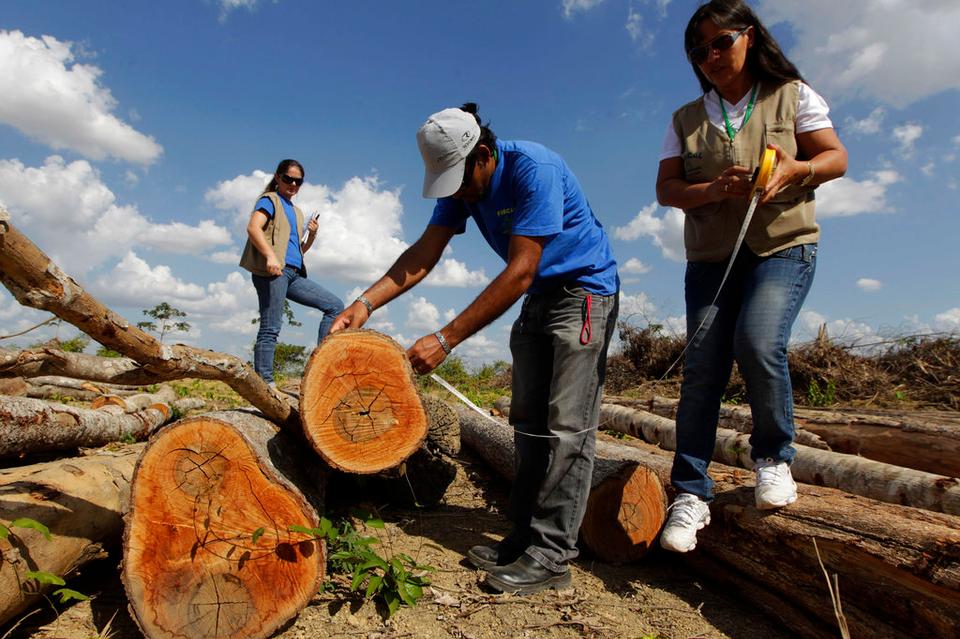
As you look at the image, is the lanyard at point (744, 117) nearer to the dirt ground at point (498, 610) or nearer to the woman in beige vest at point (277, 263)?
the dirt ground at point (498, 610)

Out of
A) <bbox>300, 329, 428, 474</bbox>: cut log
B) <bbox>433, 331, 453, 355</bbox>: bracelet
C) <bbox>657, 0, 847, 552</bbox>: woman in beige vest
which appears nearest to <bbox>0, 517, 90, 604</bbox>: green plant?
<bbox>300, 329, 428, 474</bbox>: cut log

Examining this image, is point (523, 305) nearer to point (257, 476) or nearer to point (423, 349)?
point (423, 349)

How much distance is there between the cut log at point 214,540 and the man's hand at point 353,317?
688mm

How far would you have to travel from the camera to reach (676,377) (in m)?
9.35

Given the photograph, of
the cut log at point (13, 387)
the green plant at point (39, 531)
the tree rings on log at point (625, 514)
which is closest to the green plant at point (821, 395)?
the tree rings on log at point (625, 514)

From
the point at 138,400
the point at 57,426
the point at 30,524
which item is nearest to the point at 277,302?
the point at 138,400

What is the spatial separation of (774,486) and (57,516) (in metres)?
2.81

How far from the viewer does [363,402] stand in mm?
2623

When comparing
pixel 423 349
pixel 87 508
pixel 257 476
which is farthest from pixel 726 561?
pixel 87 508

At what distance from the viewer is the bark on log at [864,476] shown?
10.5 feet

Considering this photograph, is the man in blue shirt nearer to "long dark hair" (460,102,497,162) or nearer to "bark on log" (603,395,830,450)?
"long dark hair" (460,102,497,162)

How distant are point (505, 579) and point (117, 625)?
151 cm

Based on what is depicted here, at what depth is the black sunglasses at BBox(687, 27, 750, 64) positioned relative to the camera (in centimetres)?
251

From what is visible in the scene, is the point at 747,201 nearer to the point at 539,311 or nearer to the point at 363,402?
the point at 539,311
